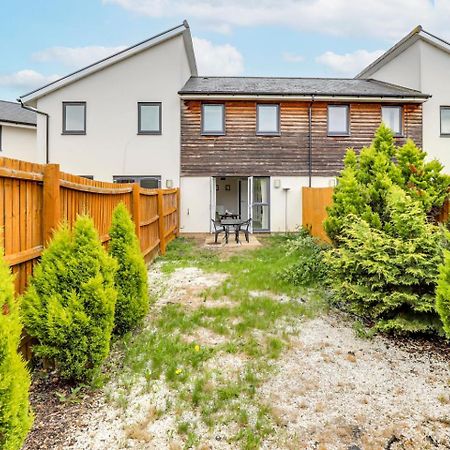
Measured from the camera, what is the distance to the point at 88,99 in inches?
533

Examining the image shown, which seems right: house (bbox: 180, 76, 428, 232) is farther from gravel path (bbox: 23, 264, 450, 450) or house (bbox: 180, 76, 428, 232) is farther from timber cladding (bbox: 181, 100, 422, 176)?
gravel path (bbox: 23, 264, 450, 450)

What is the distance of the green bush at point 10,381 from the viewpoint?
5.98ft

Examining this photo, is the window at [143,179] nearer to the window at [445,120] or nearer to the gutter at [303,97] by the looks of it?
the gutter at [303,97]

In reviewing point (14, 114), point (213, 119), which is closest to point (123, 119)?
point (213, 119)

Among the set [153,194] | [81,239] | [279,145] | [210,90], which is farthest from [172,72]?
[81,239]

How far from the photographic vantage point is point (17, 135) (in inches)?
736

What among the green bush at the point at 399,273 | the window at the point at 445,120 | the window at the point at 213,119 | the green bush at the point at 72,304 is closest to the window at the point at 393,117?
the window at the point at 445,120

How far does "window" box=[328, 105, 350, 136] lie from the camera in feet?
44.9

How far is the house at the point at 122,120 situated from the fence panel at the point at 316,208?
15.7ft

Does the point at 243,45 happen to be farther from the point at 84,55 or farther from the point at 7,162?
the point at 7,162

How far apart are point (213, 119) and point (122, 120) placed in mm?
3355

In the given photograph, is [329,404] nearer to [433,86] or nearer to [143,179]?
[143,179]

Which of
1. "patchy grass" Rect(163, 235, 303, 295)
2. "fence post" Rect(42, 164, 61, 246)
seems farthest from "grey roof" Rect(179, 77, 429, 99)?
"fence post" Rect(42, 164, 61, 246)

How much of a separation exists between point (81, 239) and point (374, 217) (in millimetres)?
4872
